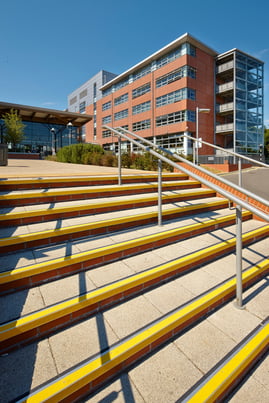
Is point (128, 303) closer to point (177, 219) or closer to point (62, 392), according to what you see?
point (62, 392)

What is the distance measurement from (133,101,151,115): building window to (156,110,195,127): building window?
11.1ft

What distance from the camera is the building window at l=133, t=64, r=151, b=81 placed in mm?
32219

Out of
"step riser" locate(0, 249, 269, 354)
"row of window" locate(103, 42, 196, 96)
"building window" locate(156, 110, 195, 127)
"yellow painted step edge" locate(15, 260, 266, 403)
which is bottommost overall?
"yellow painted step edge" locate(15, 260, 266, 403)

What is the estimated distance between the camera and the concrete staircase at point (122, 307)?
1.49m

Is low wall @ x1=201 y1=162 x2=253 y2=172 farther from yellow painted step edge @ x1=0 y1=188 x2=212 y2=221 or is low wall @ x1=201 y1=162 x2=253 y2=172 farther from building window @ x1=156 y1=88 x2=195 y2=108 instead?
yellow painted step edge @ x1=0 y1=188 x2=212 y2=221

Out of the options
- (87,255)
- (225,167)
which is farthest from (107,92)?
(87,255)

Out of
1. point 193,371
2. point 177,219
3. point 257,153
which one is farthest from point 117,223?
point 257,153

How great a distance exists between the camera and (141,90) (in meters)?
33.6

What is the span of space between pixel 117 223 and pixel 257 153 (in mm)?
32749

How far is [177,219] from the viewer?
3641mm

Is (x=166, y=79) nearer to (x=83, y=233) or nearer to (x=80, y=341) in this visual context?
(x=83, y=233)

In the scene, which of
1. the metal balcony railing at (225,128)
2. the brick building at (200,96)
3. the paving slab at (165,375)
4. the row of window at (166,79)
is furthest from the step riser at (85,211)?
the metal balcony railing at (225,128)

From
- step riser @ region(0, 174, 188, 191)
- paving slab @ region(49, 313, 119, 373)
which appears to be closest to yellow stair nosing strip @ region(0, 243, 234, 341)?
paving slab @ region(49, 313, 119, 373)

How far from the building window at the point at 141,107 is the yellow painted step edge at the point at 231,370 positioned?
1320 inches
